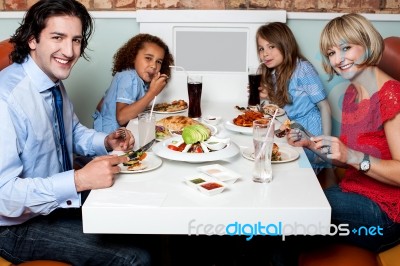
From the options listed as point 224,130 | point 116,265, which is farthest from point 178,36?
point 116,265

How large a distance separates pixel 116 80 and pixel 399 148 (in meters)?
1.52

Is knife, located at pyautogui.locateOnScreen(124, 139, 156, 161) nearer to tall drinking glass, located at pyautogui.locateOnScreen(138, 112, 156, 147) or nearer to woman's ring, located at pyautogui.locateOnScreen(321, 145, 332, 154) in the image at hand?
tall drinking glass, located at pyautogui.locateOnScreen(138, 112, 156, 147)

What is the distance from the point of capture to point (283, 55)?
2680 millimetres

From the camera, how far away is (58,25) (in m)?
1.67

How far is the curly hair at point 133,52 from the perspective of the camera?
8.75ft

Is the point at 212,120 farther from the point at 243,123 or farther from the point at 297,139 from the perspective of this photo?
the point at 297,139

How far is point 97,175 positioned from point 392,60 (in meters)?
1.37

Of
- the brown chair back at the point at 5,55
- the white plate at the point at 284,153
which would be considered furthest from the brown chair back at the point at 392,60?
the brown chair back at the point at 5,55

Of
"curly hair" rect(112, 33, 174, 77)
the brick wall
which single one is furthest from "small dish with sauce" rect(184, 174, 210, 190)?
the brick wall

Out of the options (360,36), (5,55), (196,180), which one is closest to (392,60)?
(360,36)

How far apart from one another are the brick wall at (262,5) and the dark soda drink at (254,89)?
1.88 ft

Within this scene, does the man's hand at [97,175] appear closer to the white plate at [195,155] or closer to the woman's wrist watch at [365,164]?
the white plate at [195,155]

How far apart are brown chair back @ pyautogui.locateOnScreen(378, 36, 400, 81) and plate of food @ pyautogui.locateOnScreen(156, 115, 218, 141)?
2.60ft

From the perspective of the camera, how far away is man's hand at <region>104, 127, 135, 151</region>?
1.76m
